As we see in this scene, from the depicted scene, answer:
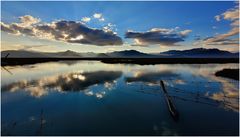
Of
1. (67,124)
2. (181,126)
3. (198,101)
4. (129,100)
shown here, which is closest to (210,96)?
(198,101)

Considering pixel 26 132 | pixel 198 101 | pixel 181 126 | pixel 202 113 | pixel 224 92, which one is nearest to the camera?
pixel 26 132

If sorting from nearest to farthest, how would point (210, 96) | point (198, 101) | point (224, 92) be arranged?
point (198, 101) → point (210, 96) → point (224, 92)

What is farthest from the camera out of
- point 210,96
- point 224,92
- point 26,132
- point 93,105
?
point 224,92

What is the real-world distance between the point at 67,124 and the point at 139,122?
5851 mm

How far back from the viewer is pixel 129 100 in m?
25.3

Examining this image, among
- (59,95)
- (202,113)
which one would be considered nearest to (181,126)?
(202,113)

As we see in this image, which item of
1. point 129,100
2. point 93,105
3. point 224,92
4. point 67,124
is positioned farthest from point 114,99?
point 224,92

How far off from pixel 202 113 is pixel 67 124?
12423mm

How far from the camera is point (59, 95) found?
28.2 metres

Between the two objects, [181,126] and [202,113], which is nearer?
[181,126]

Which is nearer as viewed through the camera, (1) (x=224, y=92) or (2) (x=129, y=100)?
(2) (x=129, y=100)

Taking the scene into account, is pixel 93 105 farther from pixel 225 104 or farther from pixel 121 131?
pixel 225 104

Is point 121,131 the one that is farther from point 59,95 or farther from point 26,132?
point 59,95

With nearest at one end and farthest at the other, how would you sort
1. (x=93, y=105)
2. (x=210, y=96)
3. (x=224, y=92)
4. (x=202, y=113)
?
(x=202, y=113) → (x=93, y=105) → (x=210, y=96) → (x=224, y=92)
